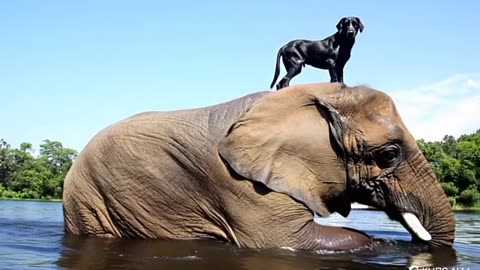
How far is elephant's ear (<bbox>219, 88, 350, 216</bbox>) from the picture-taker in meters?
6.41

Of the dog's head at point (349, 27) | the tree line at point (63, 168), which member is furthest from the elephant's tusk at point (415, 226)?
the tree line at point (63, 168)

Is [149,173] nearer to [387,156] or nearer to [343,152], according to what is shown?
[343,152]

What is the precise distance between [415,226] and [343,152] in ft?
3.45

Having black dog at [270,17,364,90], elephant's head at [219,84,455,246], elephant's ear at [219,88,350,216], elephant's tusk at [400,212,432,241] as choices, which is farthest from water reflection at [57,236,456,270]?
black dog at [270,17,364,90]

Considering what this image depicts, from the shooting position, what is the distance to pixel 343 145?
660cm

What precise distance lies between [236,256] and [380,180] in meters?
1.85

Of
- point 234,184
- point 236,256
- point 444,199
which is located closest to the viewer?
point 236,256

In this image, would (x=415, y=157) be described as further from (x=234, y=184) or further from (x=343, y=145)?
(x=234, y=184)

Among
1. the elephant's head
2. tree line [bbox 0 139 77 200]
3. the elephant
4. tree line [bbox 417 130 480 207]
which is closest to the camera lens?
the elephant

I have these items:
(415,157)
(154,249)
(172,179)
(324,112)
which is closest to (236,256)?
(154,249)

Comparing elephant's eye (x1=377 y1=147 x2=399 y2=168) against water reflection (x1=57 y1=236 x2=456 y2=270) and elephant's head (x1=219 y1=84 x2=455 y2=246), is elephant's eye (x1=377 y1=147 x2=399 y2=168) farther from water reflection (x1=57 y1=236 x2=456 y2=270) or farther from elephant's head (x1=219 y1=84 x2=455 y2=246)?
water reflection (x1=57 y1=236 x2=456 y2=270)

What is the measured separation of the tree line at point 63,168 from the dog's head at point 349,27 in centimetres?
3246

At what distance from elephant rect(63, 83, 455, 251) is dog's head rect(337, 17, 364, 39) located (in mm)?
3725

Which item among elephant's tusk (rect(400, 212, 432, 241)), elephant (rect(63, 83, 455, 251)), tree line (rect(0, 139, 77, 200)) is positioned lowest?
tree line (rect(0, 139, 77, 200))
